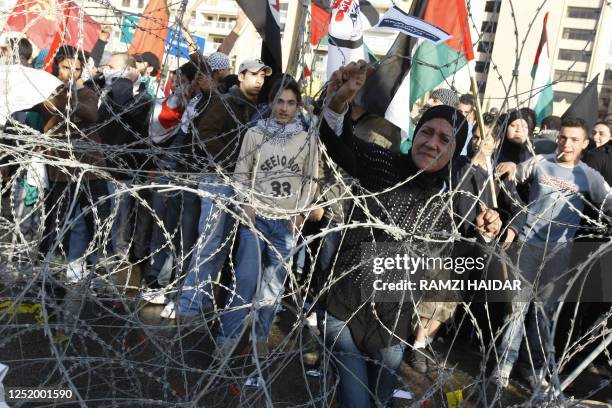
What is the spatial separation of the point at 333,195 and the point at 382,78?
1118mm

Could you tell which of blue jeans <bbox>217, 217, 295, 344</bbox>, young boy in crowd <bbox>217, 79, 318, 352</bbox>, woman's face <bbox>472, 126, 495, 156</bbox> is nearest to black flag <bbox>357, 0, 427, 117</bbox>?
woman's face <bbox>472, 126, 495, 156</bbox>

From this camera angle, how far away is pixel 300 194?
2.59 meters

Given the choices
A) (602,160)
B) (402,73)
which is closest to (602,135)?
(602,160)

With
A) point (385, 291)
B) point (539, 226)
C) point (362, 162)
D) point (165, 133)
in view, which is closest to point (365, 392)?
point (385, 291)

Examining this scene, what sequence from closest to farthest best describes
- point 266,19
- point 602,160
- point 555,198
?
point 555,198, point 266,19, point 602,160

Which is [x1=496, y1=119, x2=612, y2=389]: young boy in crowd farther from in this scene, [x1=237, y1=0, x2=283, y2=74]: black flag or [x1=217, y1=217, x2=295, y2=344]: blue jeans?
[x1=237, y1=0, x2=283, y2=74]: black flag

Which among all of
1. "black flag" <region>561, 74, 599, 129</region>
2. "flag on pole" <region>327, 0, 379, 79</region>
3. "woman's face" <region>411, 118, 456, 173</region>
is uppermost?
"flag on pole" <region>327, 0, 379, 79</region>

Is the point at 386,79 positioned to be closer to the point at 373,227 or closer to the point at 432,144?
the point at 432,144

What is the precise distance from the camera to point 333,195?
395 cm

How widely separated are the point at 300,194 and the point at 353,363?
0.72m

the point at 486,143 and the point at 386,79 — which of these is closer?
the point at 486,143

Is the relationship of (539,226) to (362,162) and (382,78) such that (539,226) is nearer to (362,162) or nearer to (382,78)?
(382,78)

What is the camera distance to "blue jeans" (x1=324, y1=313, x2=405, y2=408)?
262 cm

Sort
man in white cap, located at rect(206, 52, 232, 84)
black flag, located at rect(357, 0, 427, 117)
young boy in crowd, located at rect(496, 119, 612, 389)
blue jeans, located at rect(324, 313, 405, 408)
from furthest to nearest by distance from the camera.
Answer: man in white cap, located at rect(206, 52, 232, 84), black flag, located at rect(357, 0, 427, 117), young boy in crowd, located at rect(496, 119, 612, 389), blue jeans, located at rect(324, 313, 405, 408)
